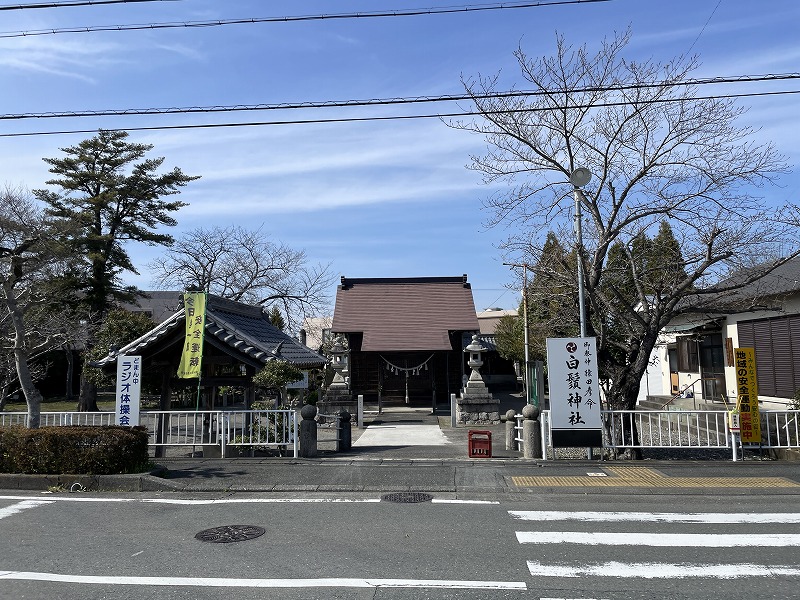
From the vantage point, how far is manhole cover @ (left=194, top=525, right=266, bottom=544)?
23.0ft

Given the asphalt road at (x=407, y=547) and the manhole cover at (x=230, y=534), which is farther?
the manhole cover at (x=230, y=534)

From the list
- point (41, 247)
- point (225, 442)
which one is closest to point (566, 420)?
point (225, 442)

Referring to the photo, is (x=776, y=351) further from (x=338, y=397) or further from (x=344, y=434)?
(x=338, y=397)

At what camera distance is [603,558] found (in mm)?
6141

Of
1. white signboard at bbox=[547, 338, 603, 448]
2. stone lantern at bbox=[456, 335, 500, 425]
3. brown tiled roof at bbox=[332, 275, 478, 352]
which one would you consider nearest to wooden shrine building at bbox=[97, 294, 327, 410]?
white signboard at bbox=[547, 338, 603, 448]

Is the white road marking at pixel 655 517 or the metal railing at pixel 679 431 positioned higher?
the metal railing at pixel 679 431

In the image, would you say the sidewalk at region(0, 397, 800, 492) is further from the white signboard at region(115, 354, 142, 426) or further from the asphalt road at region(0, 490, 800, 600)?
the white signboard at region(115, 354, 142, 426)

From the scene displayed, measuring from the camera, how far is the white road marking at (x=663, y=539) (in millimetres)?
6598

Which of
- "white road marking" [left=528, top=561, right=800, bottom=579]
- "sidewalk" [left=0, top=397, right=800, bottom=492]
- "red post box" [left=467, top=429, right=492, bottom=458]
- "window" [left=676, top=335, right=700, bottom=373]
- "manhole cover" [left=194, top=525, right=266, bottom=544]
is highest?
"window" [left=676, top=335, right=700, bottom=373]

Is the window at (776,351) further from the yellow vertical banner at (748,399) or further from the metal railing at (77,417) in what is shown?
the metal railing at (77,417)

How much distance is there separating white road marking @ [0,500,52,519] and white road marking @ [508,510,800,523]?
7.09 m

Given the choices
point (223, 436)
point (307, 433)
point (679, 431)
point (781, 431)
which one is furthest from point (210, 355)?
point (781, 431)

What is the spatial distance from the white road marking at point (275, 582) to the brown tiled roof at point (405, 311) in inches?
822

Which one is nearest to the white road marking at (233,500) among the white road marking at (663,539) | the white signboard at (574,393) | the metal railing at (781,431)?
the white road marking at (663,539)
